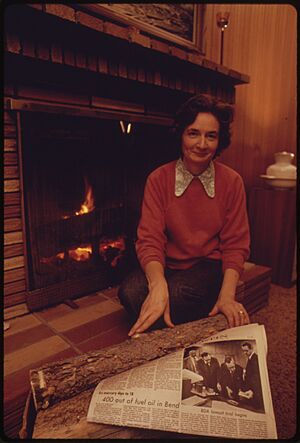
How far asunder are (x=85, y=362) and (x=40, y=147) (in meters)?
0.80

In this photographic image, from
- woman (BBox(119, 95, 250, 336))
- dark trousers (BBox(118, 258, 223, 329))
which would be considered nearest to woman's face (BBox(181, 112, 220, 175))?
woman (BBox(119, 95, 250, 336))

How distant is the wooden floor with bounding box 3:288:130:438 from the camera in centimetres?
81

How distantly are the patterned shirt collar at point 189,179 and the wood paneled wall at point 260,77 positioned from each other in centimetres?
129

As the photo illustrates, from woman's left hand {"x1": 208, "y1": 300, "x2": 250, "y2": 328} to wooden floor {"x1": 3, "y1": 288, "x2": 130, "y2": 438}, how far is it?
0.37m

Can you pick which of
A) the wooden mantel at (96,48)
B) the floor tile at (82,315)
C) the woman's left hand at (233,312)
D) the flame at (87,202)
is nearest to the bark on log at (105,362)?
the woman's left hand at (233,312)

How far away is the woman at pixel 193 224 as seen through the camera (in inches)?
42.3

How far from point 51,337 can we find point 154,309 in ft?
1.36

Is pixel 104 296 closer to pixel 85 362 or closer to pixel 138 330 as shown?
pixel 138 330

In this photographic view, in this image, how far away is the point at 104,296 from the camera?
142 centimetres

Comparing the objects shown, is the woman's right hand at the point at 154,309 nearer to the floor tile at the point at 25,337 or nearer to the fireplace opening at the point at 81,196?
the floor tile at the point at 25,337

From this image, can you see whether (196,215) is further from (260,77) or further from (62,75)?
(260,77)

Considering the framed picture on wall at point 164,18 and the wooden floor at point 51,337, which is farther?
the framed picture on wall at point 164,18

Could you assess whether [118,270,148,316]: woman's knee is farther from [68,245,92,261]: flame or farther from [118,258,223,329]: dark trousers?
[68,245,92,261]: flame

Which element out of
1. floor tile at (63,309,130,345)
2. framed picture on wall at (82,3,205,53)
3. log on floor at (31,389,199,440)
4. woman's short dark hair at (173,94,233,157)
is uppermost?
framed picture on wall at (82,3,205,53)
